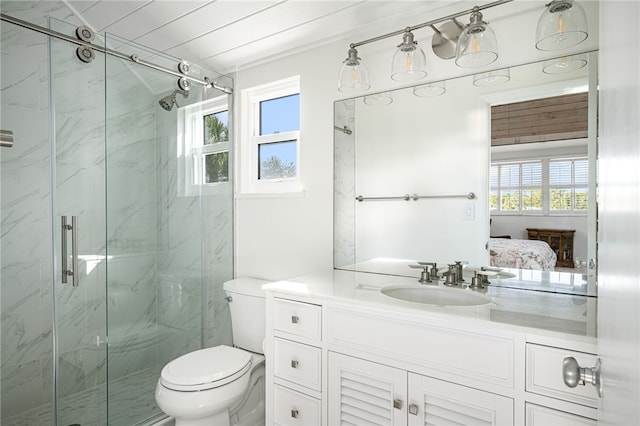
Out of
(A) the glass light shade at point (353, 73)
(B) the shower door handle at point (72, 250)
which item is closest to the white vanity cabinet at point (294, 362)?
(B) the shower door handle at point (72, 250)

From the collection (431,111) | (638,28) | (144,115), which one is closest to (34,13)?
(144,115)

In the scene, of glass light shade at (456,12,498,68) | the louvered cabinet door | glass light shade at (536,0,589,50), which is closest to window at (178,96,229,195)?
the louvered cabinet door

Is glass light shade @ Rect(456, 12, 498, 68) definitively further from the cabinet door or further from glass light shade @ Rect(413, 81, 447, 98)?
the cabinet door

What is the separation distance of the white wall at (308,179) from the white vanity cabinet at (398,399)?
0.80 metres

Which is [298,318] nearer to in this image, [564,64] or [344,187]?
[344,187]

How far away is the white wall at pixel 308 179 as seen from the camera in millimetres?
1983

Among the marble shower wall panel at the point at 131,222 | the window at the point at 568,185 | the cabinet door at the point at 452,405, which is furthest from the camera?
the marble shower wall panel at the point at 131,222

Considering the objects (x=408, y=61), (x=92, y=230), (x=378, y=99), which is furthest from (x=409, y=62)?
(x=92, y=230)

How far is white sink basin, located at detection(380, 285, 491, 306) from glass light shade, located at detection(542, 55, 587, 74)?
971 mm

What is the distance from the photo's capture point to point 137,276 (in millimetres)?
2039

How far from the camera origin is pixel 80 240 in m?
1.88

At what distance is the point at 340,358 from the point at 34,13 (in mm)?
2559

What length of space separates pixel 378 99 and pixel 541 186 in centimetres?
91

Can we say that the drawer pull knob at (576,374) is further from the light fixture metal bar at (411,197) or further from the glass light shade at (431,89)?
the glass light shade at (431,89)
